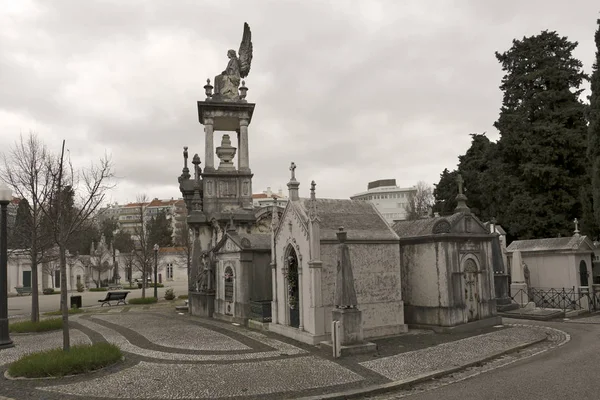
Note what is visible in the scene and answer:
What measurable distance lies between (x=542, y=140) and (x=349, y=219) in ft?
77.5

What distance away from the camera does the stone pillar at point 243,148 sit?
25.2 metres

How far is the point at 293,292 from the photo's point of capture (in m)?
15.0

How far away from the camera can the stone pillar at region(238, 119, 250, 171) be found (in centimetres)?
2519

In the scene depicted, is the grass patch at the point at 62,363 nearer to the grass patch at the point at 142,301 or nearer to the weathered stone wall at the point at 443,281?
the weathered stone wall at the point at 443,281

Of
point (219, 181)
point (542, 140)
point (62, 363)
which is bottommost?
point (62, 363)

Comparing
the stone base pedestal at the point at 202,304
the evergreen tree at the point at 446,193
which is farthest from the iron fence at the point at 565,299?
the evergreen tree at the point at 446,193

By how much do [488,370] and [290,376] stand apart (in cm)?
450

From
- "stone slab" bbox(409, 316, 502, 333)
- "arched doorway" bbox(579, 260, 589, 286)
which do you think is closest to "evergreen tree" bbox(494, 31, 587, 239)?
"arched doorway" bbox(579, 260, 589, 286)

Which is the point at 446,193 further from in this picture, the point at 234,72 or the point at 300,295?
the point at 300,295

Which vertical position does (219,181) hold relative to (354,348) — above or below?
above

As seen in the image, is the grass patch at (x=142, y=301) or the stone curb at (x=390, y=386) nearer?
the stone curb at (x=390, y=386)

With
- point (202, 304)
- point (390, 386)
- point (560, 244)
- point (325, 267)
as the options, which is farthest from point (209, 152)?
point (560, 244)

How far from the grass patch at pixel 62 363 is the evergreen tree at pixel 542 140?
29428mm

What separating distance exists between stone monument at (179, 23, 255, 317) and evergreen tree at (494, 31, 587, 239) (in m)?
19.8
